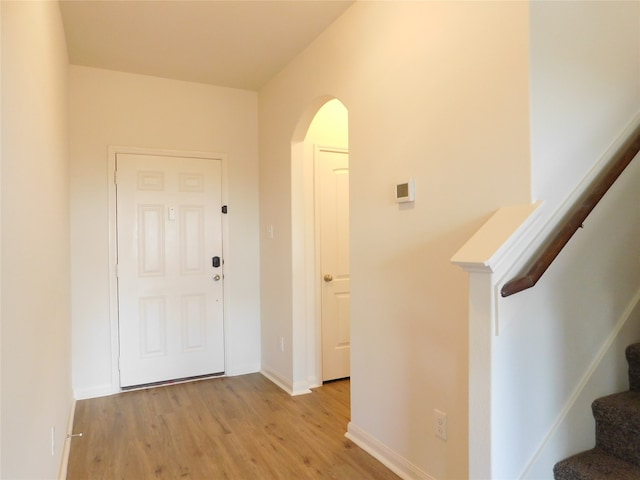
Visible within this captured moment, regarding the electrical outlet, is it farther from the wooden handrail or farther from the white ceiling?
the white ceiling

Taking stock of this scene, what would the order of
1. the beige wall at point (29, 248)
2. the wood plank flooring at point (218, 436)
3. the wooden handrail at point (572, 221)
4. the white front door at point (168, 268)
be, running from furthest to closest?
the white front door at point (168, 268) < the wood plank flooring at point (218, 436) < the wooden handrail at point (572, 221) < the beige wall at point (29, 248)

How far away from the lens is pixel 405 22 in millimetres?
2188

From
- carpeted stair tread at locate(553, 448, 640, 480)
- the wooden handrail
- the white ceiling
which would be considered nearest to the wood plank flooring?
carpeted stair tread at locate(553, 448, 640, 480)

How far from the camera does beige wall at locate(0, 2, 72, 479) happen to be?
43.9 inches

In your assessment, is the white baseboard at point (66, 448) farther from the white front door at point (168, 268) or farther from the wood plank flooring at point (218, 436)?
the white front door at point (168, 268)

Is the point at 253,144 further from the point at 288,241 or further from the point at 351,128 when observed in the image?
the point at 351,128

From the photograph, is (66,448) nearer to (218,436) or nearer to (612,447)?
(218,436)

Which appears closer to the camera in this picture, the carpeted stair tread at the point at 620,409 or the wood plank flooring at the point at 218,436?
the carpeted stair tread at the point at 620,409

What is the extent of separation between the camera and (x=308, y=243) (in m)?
3.52

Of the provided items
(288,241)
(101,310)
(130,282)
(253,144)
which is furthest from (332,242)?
(101,310)

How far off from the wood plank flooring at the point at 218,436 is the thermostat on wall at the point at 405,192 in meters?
1.45

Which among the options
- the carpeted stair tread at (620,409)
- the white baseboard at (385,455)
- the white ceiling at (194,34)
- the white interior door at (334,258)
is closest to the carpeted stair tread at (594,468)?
the carpeted stair tread at (620,409)

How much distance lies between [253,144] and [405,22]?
216cm

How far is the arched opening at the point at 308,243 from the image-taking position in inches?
136
